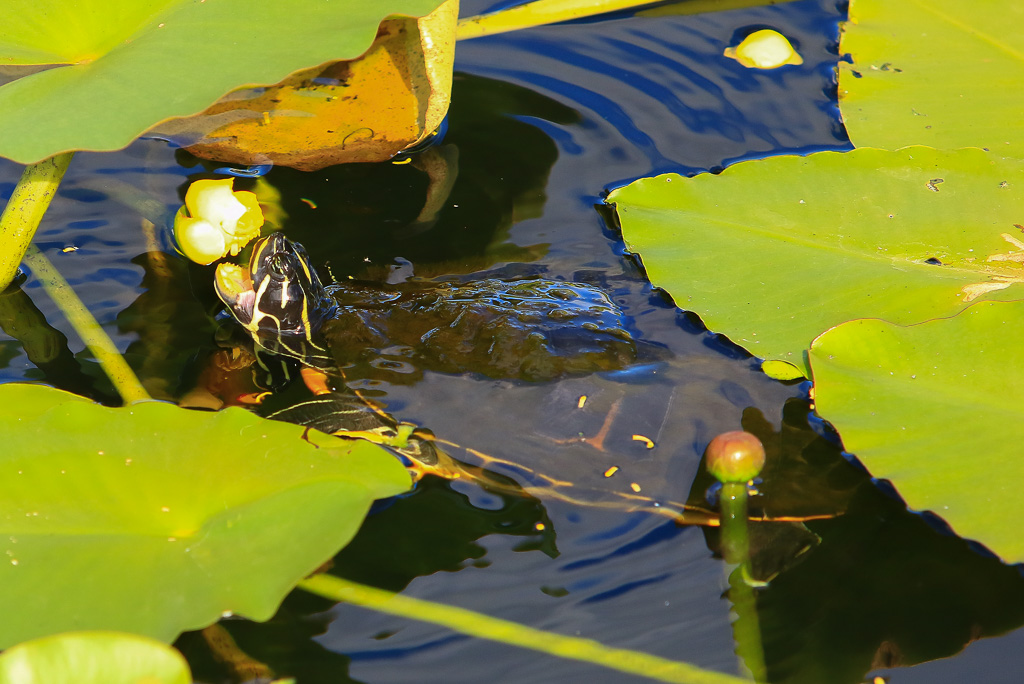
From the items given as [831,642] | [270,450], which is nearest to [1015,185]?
[831,642]

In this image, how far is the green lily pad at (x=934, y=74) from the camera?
2088mm

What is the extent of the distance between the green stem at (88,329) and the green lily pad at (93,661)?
852 mm

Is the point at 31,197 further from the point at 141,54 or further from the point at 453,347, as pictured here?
the point at 453,347

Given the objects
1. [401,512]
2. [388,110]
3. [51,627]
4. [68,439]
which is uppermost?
[388,110]

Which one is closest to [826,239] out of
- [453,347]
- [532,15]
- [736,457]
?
[736,457]

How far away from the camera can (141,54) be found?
148 cm

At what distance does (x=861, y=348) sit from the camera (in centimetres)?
151

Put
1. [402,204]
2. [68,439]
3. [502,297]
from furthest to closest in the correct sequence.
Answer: [402,204] → [502,297] → [68,439]

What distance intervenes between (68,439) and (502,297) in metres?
1.02

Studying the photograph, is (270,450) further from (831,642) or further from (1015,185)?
(1015,185)

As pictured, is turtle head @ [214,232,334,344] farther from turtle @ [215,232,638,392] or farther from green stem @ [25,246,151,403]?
green stem @ [25,246,151,403]

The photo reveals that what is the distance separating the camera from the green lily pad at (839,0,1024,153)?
2.09 metres

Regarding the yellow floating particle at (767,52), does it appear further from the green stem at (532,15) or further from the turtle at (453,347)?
the turtle at (453,347)

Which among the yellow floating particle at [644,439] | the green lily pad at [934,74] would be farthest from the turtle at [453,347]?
the green lily pad at [934,74]
